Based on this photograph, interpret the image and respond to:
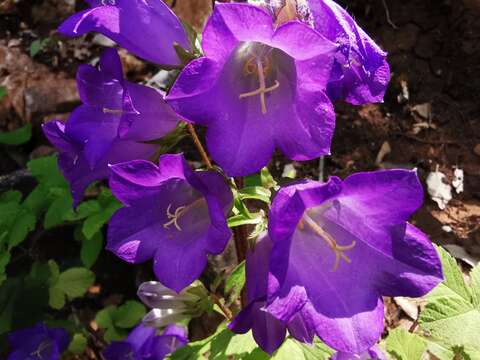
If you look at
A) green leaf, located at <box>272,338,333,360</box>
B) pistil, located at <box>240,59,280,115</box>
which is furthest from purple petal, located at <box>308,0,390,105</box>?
green leaf, located at <box>272,338,333,360</box>

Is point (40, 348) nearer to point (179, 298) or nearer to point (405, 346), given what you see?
point (179, 298)

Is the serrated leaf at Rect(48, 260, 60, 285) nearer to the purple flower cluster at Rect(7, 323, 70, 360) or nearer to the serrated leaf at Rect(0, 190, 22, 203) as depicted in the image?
the purple flower cluster at Rect(7, 323, 70, 360)

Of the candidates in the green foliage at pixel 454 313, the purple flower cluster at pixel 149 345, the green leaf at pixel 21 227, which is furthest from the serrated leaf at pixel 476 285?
the green leaf at pixel 21 227

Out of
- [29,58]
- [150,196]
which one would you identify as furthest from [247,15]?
[29,58]

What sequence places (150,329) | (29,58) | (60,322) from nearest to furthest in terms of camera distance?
1. (150,329)
2. (60,322)
3. (29,58)

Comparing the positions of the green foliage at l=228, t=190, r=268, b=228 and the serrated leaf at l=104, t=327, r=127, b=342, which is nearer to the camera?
the green foliage at l=228, t=190, r=268, b=228

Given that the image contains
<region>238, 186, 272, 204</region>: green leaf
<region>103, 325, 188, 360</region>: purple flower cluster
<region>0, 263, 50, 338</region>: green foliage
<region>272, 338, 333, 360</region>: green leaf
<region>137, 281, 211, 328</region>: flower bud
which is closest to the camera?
<region>238, 186, 272, 204</region>: green leaf

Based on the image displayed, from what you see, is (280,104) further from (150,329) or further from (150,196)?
(150,329)
